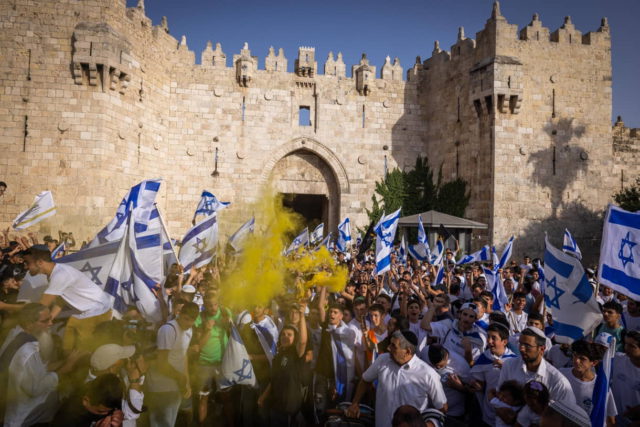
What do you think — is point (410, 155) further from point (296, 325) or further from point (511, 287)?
point (296, 325)

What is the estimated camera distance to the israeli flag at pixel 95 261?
4.94 metres

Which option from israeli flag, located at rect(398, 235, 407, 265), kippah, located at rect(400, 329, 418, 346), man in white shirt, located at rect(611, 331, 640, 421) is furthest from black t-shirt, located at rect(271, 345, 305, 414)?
israeli flag, located at rect(398, 235, 407, 265)

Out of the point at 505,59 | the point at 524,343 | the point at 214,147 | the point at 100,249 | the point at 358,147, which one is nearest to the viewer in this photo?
the point at 524,343

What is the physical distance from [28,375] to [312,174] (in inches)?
702

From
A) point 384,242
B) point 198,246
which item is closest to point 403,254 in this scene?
point 384,242

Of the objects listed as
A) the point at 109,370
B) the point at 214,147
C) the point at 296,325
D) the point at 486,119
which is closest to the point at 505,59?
the point at 486,119

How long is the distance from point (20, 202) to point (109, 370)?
13.5m

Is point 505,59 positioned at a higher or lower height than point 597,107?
higher

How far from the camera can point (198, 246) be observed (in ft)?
21.7

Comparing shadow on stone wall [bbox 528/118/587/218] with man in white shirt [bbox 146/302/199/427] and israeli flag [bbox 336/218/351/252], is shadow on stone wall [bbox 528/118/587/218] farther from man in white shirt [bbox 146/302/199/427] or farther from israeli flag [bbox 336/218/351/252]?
man in white shirt [bbox 146/302/199/427]

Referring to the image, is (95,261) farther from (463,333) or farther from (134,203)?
(463,333)

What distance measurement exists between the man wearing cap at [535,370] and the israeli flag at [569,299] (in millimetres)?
900

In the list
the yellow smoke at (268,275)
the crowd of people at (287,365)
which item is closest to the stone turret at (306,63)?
the yellow smoke at (268,275)

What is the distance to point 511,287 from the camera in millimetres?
9164
